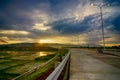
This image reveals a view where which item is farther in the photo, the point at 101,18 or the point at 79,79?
the point at 101,18

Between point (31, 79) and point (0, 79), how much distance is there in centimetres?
521

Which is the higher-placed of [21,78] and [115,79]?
[115,79]

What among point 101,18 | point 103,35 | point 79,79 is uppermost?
point 101,18

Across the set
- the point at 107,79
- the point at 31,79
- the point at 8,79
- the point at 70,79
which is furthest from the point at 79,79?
the point at 8,79

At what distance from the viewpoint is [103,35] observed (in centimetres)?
5628

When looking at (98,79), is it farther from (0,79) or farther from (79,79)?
(0,79)

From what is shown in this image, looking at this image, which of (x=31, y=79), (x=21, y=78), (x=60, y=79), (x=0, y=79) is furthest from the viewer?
(x=0, y=79)

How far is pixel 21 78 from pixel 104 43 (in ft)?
137

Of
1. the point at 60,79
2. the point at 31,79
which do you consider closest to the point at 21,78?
the point at 31,79

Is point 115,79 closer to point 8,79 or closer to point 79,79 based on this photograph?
point 79,79

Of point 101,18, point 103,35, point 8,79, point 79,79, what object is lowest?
point 8,79

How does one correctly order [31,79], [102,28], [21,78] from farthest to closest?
[102,28] < [21,78] < [31,79]

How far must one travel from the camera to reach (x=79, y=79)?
9.94 metres

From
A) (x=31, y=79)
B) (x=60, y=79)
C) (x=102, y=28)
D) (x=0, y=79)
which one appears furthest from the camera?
(x=102, y=28)
